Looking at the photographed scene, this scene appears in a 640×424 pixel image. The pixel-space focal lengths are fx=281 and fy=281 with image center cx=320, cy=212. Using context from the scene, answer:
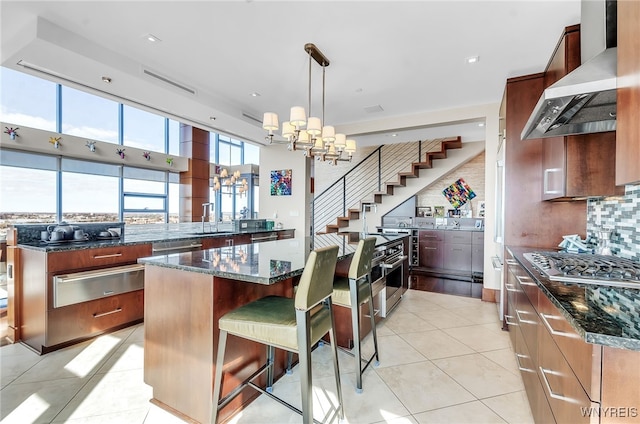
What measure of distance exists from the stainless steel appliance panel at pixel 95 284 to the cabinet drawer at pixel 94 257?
0.07m

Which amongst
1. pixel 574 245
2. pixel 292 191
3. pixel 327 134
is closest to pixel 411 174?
pixel 292 191

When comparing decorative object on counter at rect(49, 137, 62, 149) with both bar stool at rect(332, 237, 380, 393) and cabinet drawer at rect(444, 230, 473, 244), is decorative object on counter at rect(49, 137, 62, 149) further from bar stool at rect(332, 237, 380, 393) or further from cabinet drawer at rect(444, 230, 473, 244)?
cabinet drawer at rect(444, 230, 473, 244)

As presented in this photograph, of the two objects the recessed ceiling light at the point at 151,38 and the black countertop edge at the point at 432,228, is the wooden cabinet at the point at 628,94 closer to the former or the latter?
the recessed ceiling light at the point at 151,38

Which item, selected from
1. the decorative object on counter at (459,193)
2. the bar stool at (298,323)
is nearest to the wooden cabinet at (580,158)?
the bar stool at (298,323)

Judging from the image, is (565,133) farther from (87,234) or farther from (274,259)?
(87,234)

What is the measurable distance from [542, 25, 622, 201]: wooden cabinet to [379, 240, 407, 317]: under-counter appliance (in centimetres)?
161

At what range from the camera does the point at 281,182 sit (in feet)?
19.2

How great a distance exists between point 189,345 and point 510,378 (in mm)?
2291

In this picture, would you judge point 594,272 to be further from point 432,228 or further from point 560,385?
point 432,228

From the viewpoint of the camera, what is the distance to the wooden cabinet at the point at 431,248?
5887 mm

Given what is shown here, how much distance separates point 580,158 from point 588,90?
109cm

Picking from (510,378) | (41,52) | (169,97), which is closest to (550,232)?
(510,378)

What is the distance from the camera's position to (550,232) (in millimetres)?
2709

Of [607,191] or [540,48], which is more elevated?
[540,48]
